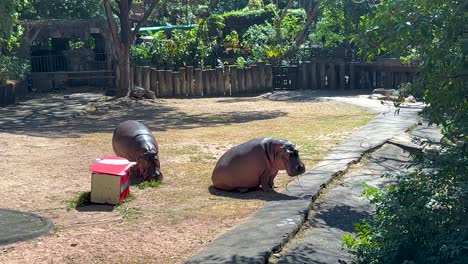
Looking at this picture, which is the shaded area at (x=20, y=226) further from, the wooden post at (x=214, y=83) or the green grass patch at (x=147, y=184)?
the wooden post at (x=214, y=83)

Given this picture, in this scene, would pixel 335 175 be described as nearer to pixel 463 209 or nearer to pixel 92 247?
pixel 92 247

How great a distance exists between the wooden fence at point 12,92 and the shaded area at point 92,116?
12.7 inches

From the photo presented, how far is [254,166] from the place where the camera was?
11.1 m

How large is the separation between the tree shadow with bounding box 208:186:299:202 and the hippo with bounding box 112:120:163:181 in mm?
960

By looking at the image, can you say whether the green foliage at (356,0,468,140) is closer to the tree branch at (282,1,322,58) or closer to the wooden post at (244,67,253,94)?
the wooden post at (244,67,253,94)

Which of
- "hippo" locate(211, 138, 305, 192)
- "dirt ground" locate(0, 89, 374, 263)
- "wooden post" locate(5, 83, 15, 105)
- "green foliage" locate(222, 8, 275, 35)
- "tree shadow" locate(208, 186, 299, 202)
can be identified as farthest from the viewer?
"green foliage" locate(222, 8, 275, 35)

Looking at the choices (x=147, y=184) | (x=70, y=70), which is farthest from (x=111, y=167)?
(x=70, y=70)

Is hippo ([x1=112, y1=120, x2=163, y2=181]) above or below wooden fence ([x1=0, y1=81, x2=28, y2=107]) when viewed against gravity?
below

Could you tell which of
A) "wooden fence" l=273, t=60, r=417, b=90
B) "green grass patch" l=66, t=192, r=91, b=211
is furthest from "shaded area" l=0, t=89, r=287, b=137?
"green grass patch" l=66, t=192, r=91, b=211

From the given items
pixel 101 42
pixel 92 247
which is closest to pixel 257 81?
pixel 101 42

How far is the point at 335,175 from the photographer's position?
467 inches

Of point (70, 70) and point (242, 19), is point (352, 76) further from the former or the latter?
point (242, 19)

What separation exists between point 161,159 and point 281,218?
496 cm

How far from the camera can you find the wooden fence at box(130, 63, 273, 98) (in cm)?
2562
